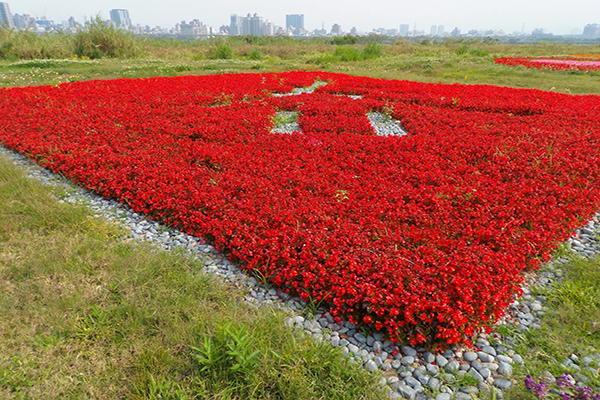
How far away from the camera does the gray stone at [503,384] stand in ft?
8.55

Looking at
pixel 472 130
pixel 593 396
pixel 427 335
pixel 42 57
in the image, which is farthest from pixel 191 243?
pixel 42 57

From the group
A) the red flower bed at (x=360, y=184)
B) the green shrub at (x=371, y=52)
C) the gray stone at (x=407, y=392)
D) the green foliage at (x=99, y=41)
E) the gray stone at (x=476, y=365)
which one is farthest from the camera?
the green shrub at (x=371, y=52)

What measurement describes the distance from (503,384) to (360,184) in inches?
136

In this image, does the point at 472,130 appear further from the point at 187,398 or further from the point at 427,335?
the point at 187,398

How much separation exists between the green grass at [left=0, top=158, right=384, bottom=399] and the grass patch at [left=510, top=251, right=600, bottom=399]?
4.62 feet

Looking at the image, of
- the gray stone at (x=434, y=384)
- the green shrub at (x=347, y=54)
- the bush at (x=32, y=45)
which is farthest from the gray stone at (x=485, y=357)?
the bush at (x=32, y=45)

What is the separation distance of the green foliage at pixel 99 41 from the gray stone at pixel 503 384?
33016mm

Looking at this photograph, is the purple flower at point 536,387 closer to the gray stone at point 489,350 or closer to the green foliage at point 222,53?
the gray stone at point 489,350

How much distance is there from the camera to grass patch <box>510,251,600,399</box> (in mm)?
2678

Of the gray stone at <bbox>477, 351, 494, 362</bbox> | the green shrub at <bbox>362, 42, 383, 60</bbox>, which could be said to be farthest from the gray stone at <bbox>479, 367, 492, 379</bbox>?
the green shrub at <bbox>362, 42, 383, 60</bbox>

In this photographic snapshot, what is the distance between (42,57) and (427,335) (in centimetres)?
3275

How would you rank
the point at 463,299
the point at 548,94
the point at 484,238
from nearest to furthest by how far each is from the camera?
the point at 463,299 → the point at 484,238 → the point at 548,94

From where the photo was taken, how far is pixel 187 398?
2402mm

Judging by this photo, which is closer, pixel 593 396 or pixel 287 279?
pixel 593 396
